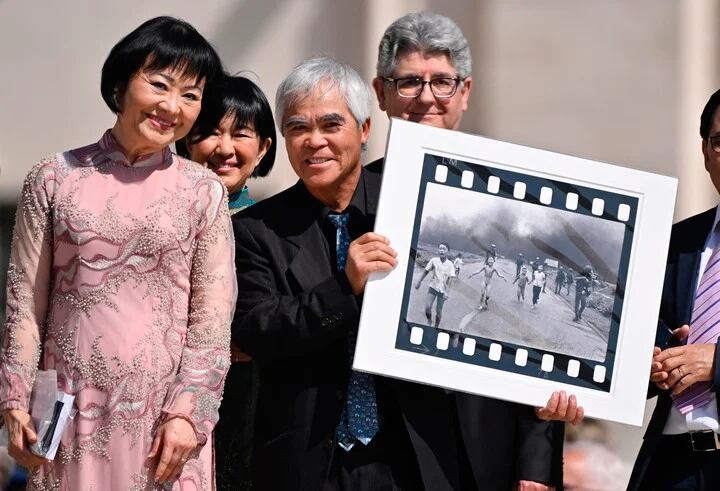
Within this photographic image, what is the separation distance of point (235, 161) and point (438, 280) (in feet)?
3.43

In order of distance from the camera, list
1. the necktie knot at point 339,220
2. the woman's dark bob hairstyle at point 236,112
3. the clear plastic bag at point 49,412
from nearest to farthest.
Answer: the clear plastic bag at point 49,412 < the necktie knot at point 339,220 < the woman's dark bob hairstyle at point 236,112

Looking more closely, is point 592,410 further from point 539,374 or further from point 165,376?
point 165,376

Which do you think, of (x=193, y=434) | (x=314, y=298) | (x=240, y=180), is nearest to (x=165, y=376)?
(x=193, y=434)

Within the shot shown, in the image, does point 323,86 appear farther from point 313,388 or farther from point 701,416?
point 701,416

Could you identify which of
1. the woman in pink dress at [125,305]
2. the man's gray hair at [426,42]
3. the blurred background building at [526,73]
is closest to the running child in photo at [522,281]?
the woman in pink dress at [125,305]

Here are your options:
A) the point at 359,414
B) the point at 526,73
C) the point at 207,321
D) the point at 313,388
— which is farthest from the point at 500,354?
the point at 526,73

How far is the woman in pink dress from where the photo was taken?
3.85m

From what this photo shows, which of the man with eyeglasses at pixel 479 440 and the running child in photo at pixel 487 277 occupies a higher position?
the running child in photo at pixel 487 277

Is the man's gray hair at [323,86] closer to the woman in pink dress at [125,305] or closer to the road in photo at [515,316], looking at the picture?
the woman in pink dress at [125,305]

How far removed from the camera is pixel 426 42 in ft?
15.8

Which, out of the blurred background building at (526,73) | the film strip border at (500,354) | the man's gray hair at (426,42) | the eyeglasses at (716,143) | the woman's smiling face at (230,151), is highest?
the blurred background building at (526,73)

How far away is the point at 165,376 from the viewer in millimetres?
3889

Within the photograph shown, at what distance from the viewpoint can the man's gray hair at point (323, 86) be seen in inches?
168

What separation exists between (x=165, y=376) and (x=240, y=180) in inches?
44.2
